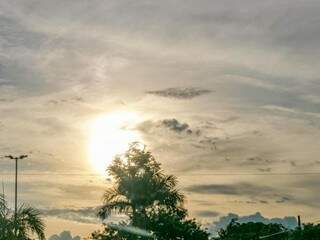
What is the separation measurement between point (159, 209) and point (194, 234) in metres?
5.27

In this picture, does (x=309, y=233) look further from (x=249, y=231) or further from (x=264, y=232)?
(x=249, y=231)

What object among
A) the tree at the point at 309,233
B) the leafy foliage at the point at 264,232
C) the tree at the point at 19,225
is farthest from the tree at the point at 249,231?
the tree at the point at 19,225

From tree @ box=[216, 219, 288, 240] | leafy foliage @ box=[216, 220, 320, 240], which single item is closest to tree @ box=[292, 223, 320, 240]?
leafy foliage @ box=[216, 220, 320, 240]

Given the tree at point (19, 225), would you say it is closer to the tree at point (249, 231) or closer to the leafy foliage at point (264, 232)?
the leafy foliage at point (264, 232)

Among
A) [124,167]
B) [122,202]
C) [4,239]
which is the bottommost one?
[4,239]

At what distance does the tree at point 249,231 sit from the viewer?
68375 millimetres

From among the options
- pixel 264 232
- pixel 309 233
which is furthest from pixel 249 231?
pixel 309 233

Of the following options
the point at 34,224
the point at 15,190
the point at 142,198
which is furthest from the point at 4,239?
the point at 15,190

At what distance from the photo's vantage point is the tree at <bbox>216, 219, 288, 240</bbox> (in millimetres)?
68375

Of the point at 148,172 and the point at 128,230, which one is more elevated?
the point at 148,172

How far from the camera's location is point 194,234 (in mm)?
58031

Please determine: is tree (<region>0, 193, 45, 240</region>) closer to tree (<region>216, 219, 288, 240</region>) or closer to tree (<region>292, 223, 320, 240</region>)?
tree (<region>292, 223, 320, 240</region>)

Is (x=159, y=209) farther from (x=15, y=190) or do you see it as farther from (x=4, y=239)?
(x=4, y=239)

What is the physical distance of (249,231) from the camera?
74.1 m
